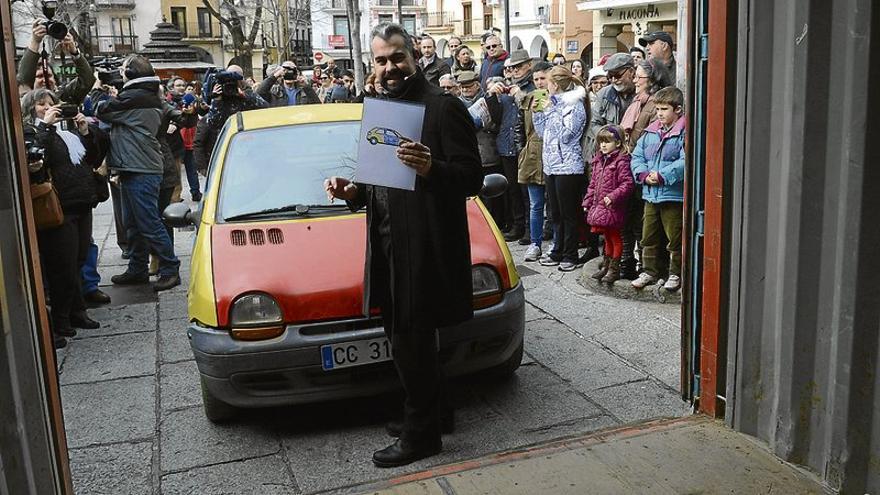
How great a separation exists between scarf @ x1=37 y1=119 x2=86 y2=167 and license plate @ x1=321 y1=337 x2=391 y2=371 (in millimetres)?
3562

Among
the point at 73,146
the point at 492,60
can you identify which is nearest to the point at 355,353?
the point at 73,146

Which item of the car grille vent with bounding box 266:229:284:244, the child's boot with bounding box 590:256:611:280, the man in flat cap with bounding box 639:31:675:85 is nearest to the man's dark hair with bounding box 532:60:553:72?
the man in flat cap with bounding box 639:31:675:85

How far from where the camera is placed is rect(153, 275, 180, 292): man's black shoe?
25.0 feet

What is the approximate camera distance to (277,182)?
16.8 ft

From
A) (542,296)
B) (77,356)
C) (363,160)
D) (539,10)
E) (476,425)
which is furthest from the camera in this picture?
(539,10)

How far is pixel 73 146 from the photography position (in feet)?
21.5

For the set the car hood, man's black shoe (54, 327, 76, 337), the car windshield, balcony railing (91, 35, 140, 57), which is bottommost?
man's black shoe (54, 327, 76, 337)

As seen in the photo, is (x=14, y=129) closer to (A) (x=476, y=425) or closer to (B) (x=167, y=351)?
(A) (x=476, y=425)

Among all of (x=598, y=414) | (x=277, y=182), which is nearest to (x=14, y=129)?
(x=277, y=182)

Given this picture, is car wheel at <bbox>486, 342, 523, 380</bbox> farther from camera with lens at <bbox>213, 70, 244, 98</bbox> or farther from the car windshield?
camera with lens at <bbox>213, 70, 244, 98</bbox>

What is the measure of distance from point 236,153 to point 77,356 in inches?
80.6

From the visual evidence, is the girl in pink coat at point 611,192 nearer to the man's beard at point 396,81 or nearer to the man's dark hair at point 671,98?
the man's dark hair at point 671,98

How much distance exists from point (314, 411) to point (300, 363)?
0.70m

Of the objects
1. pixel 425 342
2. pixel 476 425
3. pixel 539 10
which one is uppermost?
pixel 539 10
